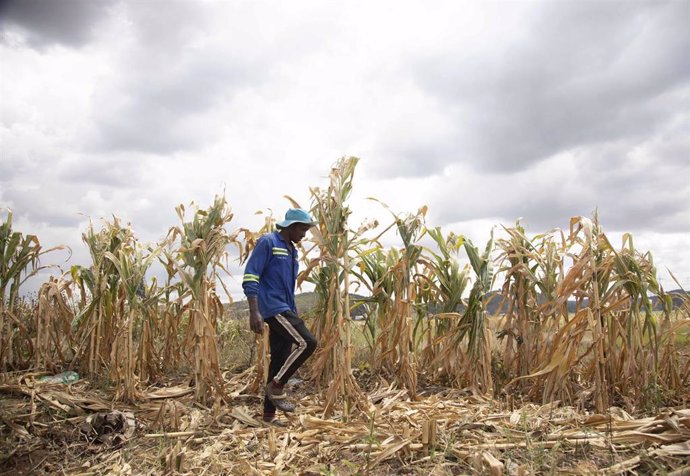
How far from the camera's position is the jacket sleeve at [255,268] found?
15.8ft

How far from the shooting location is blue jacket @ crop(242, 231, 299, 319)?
15.9ft

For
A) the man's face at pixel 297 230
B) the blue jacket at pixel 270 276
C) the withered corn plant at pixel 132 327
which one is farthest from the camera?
the withered corn plant at pixel 132 327

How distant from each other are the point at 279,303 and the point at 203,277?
42.5 inches

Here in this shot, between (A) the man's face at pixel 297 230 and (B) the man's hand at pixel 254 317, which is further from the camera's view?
(A) the man's face at pixel 297 230

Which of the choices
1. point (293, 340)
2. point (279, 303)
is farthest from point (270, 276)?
point (293, 340)

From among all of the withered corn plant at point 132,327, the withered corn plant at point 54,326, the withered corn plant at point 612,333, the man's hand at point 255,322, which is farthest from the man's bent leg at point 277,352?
the withered corn plant at point 54,326

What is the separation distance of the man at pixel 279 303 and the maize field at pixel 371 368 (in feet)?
0.82

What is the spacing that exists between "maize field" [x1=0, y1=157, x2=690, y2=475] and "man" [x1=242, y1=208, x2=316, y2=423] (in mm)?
251

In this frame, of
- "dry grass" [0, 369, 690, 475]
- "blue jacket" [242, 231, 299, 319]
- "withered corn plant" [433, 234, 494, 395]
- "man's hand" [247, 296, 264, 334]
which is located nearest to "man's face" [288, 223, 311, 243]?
"blue jacket" [242, 231, 299, 319]

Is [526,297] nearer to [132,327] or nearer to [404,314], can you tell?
[404,314]

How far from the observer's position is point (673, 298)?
17.2 ft

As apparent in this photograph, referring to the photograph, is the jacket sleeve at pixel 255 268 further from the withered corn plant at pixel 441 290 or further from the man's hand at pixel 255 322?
the withered corn plant at pixel 441 290

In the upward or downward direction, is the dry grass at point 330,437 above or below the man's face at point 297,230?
below

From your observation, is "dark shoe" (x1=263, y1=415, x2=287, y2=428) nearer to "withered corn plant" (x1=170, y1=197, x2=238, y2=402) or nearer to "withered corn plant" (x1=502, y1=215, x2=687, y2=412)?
"withered corn plant" (x1=170, y1=197, x2=238, y2=402)
